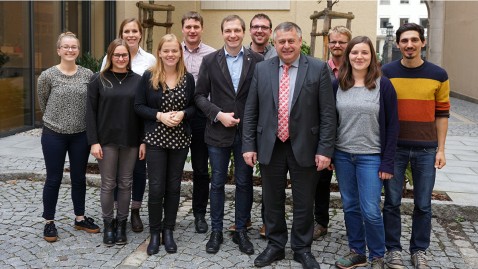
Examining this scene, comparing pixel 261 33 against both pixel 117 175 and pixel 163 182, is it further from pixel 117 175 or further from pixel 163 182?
pixel 117 175

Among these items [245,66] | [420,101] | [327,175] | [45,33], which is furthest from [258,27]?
[45,33]

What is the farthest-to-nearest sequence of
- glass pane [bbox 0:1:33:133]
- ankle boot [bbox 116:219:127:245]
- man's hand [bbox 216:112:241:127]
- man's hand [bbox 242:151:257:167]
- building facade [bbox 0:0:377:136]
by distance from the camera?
building facade [bbox 0:0:377:136] → glass pane [bbox 0:1:33:133] → ankle boot [bbox 116:219:127:245] → man's hand [bbox 216:112:241:127] → man's hand [bbox 242:151:257:167]

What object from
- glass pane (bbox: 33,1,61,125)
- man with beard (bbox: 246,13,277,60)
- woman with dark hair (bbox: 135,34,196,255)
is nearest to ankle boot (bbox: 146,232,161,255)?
woman with dark hair (bbox: 135,34,196,255)

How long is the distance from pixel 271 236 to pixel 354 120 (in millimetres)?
1212

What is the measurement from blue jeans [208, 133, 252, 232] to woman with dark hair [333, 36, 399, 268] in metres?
0.87

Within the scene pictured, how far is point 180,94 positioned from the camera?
14.8 ft

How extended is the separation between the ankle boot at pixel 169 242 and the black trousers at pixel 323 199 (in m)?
1.41

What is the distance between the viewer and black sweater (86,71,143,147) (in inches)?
179

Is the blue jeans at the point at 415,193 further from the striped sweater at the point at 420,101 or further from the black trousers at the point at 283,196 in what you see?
the black trousers at the point at 283,196

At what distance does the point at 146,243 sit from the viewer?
4.80 meters

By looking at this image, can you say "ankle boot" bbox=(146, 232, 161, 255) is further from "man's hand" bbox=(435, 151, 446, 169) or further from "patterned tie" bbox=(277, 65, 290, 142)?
"man's hand" bbox=(435, 151, 446, 169)

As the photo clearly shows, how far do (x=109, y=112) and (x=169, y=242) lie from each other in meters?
1.25

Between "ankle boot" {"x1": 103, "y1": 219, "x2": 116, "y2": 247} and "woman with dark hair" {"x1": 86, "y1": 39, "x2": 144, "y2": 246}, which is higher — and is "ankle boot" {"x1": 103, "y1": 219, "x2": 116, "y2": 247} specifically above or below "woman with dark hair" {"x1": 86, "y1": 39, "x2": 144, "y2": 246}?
below

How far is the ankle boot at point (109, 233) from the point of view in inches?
187
